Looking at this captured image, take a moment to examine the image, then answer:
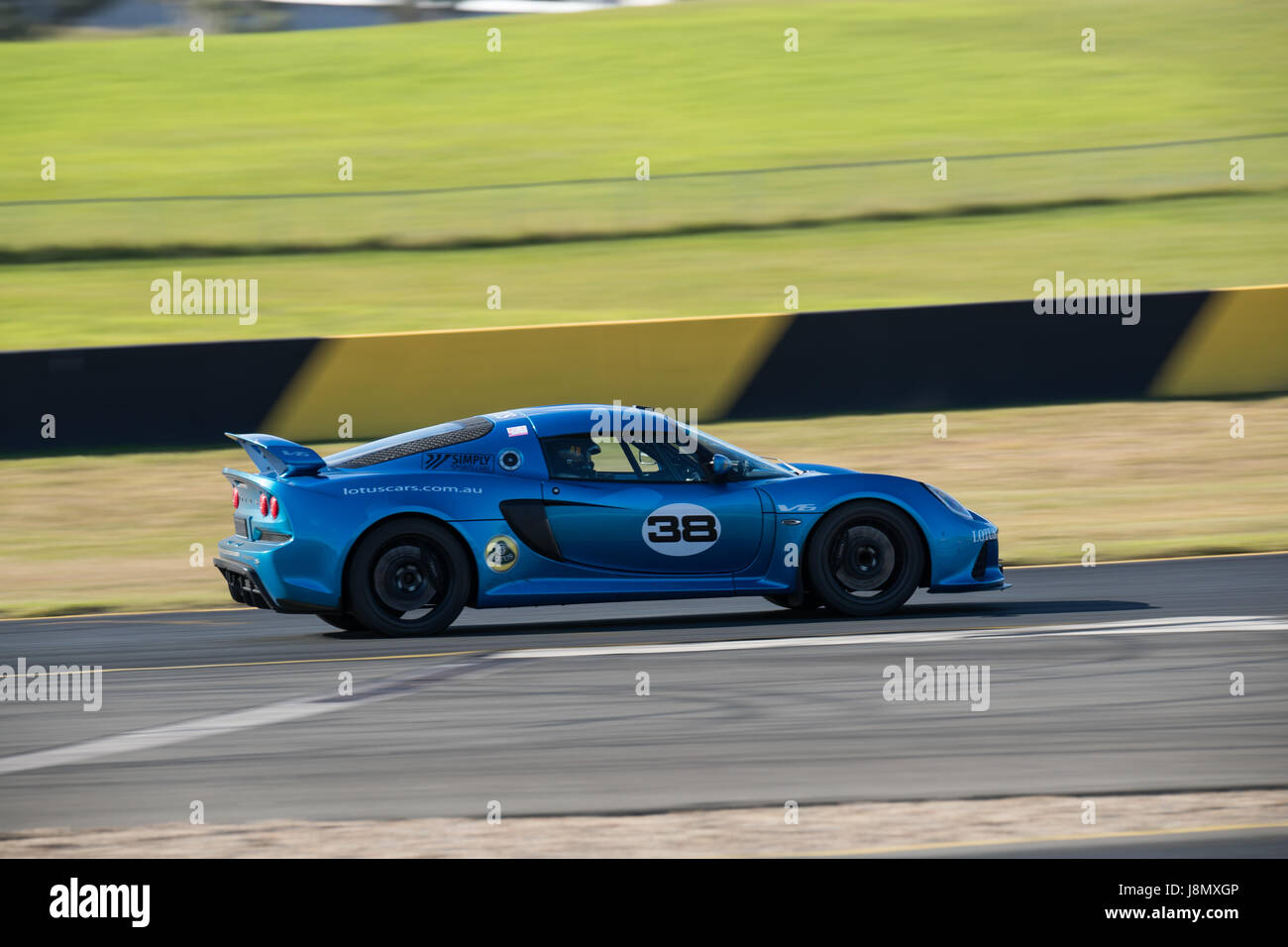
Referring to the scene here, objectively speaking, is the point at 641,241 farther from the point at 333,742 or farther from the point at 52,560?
the point at 333,742

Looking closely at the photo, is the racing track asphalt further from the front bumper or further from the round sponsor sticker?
the round sponsor sticker

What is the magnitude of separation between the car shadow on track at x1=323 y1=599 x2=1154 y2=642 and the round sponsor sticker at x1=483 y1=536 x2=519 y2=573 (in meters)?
0.49

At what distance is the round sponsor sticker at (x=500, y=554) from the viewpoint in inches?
355

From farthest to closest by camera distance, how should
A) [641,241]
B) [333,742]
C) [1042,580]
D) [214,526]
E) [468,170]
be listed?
[468,170] → [641,241] → [214,526] → [1042,580] → [333,742]

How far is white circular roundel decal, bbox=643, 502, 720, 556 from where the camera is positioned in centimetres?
914

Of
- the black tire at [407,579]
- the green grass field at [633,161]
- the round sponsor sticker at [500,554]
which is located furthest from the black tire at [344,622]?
the green grass field at [633,161]

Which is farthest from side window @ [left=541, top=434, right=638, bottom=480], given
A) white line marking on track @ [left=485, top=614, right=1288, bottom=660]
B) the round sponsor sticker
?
white line marking on track @ [left=485, top=614, right=1288, bottom=660]

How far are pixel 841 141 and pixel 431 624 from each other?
20827 mm

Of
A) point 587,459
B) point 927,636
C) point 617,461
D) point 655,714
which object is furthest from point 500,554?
point 927,636

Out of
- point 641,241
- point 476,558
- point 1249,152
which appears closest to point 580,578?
point 476,558

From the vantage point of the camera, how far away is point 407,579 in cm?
912

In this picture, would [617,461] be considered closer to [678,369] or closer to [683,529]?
[683,529]

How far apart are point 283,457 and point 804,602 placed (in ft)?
9.85

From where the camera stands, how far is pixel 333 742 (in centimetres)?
667
